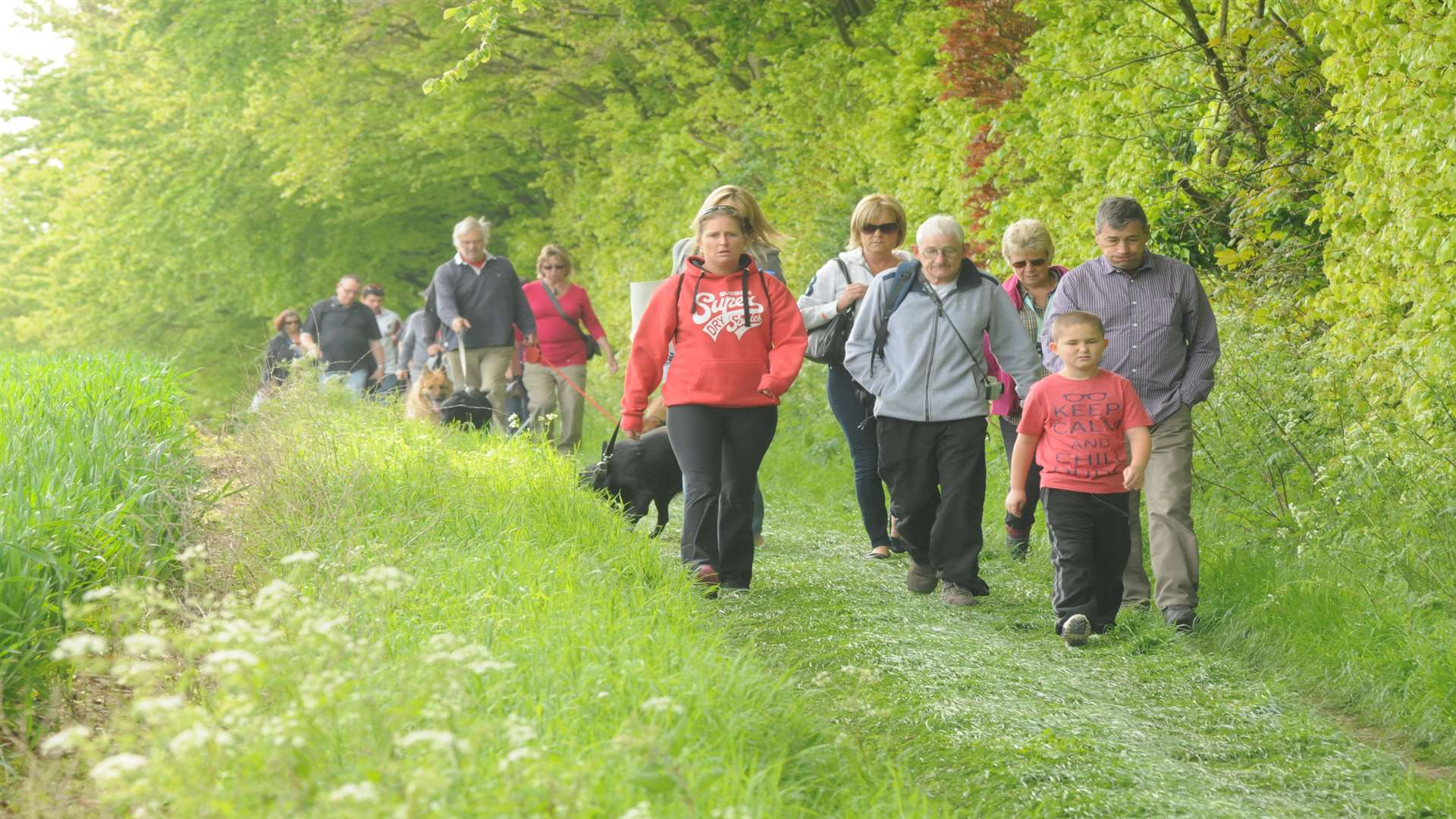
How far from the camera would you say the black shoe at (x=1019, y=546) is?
874cm

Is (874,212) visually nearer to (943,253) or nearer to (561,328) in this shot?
(943,253)

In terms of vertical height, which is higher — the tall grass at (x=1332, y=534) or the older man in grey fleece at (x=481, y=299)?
the older man in grey fleece at (x=481, y=299)

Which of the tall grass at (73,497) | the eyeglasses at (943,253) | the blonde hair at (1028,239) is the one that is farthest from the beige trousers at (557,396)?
the eyeglasses at (943,253)

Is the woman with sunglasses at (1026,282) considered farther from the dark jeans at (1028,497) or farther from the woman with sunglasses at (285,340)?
the woman with sunglasses at (285,340)

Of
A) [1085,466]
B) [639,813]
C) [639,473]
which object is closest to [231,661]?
[639,813]

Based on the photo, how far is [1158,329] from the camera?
6973 millimetres

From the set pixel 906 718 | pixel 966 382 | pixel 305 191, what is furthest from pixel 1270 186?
pixel 305 191

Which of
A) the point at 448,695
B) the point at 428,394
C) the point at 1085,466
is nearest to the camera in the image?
A: the point at 448,695

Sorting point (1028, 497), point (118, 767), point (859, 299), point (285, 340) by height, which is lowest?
point (1028, 497)

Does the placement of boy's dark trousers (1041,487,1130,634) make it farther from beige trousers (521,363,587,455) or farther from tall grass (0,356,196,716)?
beige trousers (521,363,587,455)

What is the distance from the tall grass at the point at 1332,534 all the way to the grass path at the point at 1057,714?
0.24 meters

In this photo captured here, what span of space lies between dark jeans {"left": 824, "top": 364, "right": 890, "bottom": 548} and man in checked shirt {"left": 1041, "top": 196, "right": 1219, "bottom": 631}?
6.39 ft

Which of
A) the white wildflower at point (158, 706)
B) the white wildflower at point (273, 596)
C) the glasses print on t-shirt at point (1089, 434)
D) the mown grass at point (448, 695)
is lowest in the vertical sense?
the mown grass at point (448, 695)

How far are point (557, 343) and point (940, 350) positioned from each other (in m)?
5.95
